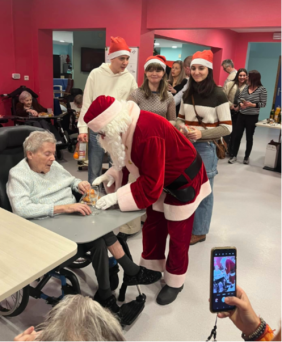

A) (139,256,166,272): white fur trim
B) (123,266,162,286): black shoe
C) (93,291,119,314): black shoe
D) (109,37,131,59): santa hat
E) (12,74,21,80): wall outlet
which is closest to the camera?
(93,291,119,314): black shoe

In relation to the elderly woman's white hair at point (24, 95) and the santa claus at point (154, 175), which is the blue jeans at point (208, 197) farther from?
the elderly woman's white hair at point (24, 95)

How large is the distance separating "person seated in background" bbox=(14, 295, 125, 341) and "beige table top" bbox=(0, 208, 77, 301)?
0.43 m

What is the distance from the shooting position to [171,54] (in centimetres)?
1529

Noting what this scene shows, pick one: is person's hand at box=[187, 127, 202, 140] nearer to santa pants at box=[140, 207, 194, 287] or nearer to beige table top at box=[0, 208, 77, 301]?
santa pants at box=[140, 207, 194, 287]

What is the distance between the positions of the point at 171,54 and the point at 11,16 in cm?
1048

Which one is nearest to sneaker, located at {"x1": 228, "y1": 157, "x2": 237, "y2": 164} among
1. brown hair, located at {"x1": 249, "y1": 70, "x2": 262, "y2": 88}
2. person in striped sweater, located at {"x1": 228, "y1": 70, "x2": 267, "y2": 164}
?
person in striped sweater, located at {"x1": 228, "y1": 70, "x2": 267, "y2": 164}

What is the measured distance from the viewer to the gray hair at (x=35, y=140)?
6.19ft

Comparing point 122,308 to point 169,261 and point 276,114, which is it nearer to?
point 169,261

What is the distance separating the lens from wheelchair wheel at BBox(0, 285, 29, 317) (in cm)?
173

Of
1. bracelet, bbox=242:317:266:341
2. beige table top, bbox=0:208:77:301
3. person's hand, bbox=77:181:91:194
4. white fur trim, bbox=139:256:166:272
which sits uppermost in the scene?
person's hand, bbox=77:181:91:194

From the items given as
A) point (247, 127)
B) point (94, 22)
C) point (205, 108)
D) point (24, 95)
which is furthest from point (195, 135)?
point (94, 22)

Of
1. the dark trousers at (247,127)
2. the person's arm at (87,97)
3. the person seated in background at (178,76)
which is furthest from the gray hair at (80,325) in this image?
the dark trousers at (247,127)

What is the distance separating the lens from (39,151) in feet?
6.21

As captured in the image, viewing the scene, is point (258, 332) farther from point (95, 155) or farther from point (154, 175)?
point (95, 155)
